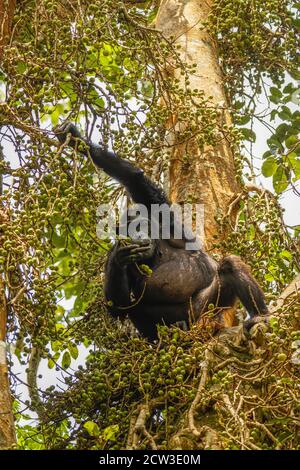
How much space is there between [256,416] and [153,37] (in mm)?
3115

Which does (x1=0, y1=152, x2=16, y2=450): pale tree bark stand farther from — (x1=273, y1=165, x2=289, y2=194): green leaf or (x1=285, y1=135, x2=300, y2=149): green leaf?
(x1=285, y1=135, x2=300, y2=149): green leaf

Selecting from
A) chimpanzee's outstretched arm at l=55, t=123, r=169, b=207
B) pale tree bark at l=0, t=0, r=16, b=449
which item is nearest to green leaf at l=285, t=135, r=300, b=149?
chimpanzee's outstretched arm at l=55, t=123, r=169, b=207

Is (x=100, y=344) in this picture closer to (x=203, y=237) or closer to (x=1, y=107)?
(x=203, y=237)


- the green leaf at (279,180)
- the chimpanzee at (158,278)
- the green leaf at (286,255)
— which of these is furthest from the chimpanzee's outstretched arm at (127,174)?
the green leaf at (279,180)

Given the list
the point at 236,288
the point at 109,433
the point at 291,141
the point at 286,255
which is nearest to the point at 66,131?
the point at 236,288

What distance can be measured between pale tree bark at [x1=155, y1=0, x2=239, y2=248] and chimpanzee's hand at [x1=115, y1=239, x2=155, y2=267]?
0.46 m

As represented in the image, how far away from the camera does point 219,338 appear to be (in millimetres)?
4906

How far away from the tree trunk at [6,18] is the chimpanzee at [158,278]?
92cm

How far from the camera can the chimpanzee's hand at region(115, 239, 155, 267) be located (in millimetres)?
5508

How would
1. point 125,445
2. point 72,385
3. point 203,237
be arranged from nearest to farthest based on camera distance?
1. point 125,445
2. point 72,385
3. point 203,237

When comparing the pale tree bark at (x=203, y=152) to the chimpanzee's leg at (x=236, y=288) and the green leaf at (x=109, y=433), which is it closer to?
the chimpanzee's leg at (x=236, y=288)

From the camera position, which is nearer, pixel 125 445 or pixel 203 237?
pixel 125 445

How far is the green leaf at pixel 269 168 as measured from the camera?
22.4ft
